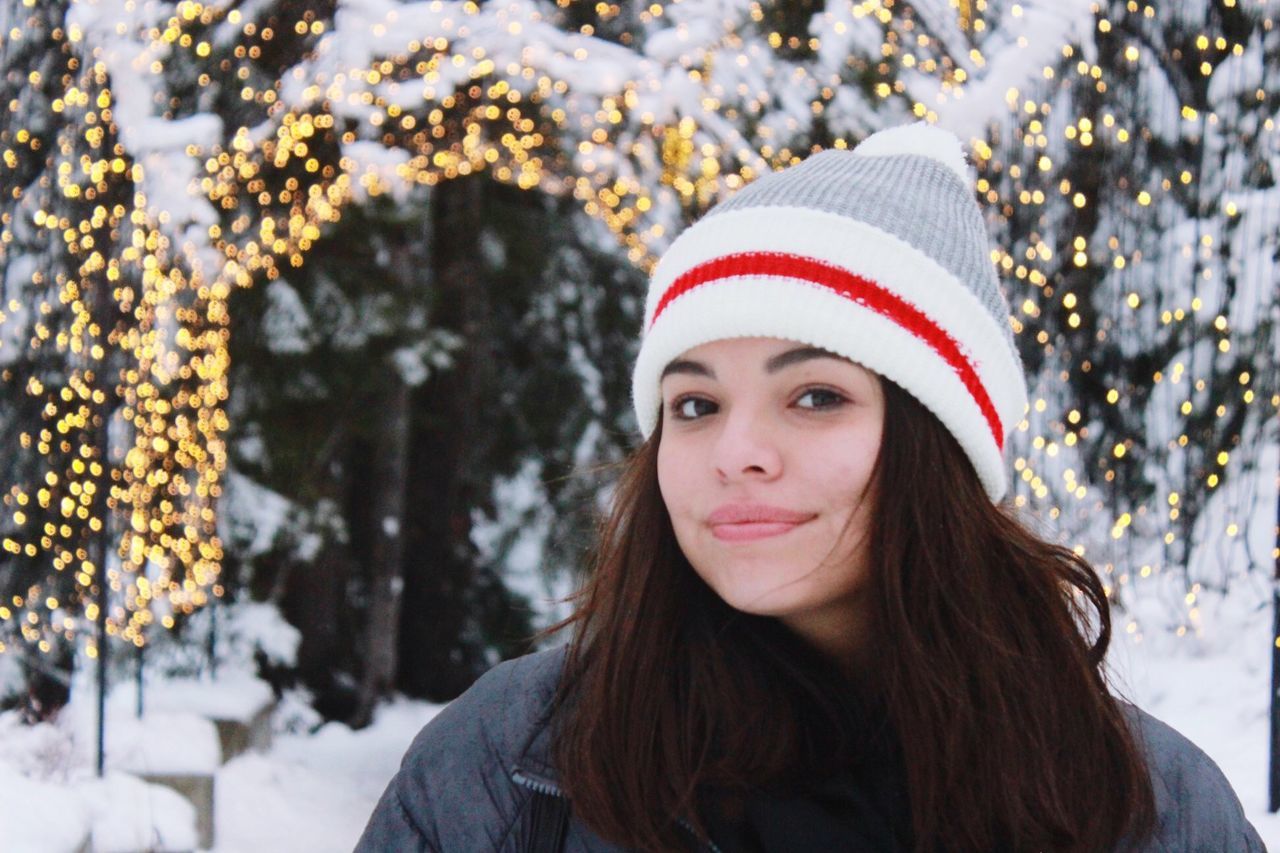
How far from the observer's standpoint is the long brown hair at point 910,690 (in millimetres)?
1364

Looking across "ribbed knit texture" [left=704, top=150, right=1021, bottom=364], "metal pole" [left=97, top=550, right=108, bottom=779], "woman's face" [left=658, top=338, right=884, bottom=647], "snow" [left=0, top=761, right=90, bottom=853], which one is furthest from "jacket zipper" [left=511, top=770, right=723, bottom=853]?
"metal pole" [left=97, top=550, right=108, bottom=779]

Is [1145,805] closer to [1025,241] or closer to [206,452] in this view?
[1025,241]

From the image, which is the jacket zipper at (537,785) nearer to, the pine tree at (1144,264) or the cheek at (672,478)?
the cheek at (672,478)

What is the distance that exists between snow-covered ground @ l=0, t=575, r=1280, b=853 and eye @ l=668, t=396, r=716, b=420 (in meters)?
0.89

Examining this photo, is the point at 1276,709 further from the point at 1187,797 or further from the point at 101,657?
the point at 101,657

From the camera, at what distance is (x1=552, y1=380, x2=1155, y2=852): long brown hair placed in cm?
136

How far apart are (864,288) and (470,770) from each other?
67cm

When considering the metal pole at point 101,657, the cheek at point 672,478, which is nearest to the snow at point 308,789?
the metal pole at point 101,657

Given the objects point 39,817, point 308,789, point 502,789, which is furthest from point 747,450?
point 308,789

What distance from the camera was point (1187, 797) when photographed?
1.44m

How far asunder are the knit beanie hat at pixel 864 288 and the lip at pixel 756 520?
18cm

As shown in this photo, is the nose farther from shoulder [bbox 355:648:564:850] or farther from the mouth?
shoulder [bbox 355:648:564:850]

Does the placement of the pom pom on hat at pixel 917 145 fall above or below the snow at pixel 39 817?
above

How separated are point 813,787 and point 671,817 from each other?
17 cm
